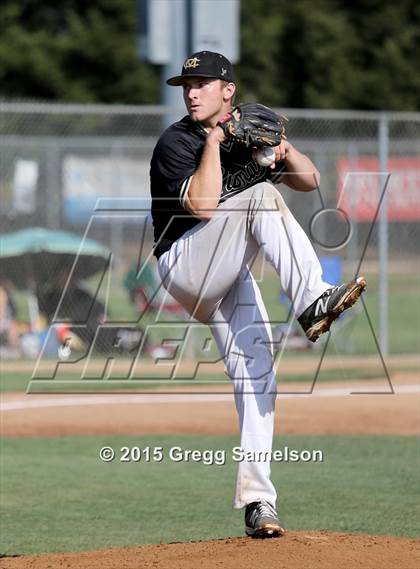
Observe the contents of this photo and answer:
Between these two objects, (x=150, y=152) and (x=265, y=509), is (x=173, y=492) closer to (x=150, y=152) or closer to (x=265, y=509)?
(x=265, y=509)

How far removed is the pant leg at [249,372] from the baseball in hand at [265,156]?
1.83ft

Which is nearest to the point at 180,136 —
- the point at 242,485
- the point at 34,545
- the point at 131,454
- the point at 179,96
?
the point at 242,485

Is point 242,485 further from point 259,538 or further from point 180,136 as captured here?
point 180,136

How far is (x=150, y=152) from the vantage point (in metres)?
19.0

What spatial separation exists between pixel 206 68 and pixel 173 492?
10.7 ft

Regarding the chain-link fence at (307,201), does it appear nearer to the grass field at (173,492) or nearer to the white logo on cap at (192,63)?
the grass field at (173,492)

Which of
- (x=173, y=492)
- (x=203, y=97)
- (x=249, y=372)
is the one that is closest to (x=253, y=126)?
(x=203, y=97)

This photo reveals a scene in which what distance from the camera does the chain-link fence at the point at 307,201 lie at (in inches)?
643

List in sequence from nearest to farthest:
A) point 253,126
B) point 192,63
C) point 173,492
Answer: point 253,126 < point 192,63 < point 173,492

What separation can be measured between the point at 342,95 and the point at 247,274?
33489 mm

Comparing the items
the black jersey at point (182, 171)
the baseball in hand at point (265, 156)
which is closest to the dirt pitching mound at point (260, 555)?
the black jersey at point (182, 171)

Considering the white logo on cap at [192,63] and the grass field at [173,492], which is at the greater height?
the white logo on cap at [192,63]

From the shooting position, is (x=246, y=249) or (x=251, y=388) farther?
(x=251, y=388)

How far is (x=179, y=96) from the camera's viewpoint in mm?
15039
